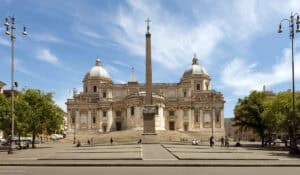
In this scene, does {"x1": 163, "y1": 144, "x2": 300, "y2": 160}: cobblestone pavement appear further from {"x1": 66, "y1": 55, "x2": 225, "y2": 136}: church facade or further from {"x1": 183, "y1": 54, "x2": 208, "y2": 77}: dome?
{"x1": 183, "y1": 54, "x2": 208, "y2": 77}: dome

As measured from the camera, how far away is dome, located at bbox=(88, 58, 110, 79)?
127m

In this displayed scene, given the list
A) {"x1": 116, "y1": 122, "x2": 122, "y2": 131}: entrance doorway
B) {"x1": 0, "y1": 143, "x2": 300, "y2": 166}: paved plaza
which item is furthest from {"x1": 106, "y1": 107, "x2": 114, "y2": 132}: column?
{"x1": 0, "y1": 143, "x2": 300, "y2": 166}: paved plaza

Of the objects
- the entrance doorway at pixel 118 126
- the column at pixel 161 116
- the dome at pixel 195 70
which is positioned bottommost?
the entrance doorway at pixel 118 126

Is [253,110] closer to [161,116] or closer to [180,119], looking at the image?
[161,116]

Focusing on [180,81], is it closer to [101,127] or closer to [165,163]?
[101,127]

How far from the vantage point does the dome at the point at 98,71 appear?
126525 millimetres

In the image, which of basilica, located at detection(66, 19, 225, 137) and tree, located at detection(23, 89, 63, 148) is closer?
tree, located at detection(23, 89, 63, 148)

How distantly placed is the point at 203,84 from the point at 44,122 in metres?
69.2

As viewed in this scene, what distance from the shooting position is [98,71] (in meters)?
128

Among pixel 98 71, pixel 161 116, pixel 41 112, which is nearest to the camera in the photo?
pixel 41 112

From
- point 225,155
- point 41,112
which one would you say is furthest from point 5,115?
point 225,155

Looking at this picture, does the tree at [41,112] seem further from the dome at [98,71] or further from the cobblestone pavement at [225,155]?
the dome at [98,71]

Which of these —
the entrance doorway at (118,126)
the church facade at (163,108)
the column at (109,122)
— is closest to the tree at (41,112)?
the church facade at (163,108)

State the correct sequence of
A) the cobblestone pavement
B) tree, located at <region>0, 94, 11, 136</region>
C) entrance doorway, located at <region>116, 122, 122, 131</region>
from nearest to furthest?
the cobblestone pavement → tree, located at <region>0, 94, 11, 136</region> → entrance doorway, located at <region>116, 122, 122, 131</region>
